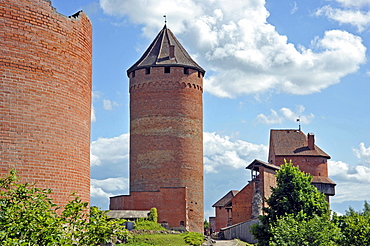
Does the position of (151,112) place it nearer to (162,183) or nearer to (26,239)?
(162,183)

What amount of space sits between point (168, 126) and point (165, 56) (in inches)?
214

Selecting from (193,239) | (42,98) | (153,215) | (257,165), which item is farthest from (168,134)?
(42,98)

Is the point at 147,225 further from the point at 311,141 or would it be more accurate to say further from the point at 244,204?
the point at 311,141

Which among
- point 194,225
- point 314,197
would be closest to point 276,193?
point 314,197

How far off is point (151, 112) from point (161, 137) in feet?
6.77

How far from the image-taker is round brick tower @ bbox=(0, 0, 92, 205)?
10.5 meters

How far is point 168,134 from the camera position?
39031mm

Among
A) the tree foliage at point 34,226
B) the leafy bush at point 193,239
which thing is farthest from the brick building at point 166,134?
the tree foliage at point 34,226

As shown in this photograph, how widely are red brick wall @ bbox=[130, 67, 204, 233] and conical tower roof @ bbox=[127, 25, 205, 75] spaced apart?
40 cm

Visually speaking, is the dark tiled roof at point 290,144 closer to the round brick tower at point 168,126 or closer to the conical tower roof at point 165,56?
the round brick tower at point 168,126

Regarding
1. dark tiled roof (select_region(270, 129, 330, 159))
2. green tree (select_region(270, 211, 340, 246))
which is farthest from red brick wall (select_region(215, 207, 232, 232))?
green tree (select_region(270, 211, 340, 246))

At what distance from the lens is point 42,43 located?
11.2m

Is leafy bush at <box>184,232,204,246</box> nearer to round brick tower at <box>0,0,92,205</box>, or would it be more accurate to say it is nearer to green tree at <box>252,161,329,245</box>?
green tree at <box>252,161,329,245</box>

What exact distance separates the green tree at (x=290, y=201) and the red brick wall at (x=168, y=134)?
13.3 m
